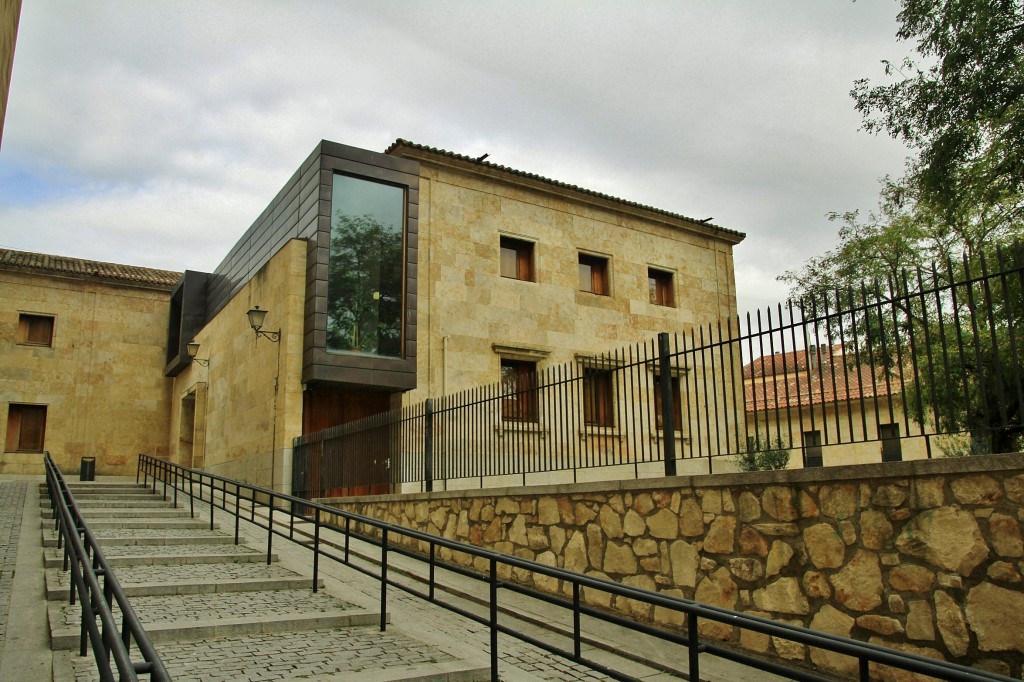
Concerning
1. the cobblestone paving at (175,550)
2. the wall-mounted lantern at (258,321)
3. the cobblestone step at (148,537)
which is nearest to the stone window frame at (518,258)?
the wall-mounted lantern at (258,321)

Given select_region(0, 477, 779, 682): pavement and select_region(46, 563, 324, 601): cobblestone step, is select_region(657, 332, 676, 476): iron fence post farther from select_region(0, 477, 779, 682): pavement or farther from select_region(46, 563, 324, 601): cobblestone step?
select_region(46, 563, 324, 601): cobblestone step

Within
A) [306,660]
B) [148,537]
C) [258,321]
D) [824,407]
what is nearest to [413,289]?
[258,321]

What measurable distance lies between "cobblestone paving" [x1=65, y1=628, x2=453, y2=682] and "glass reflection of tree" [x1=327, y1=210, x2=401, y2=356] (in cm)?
970

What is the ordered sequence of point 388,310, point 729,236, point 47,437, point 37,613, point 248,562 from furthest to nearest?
point 47,437, point 729,236, point 388,310, point 248,562, point 37,613

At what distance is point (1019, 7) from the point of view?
11.9 metres

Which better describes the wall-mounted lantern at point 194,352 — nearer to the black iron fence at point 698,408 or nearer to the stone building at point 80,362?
the stone building at point 80,362

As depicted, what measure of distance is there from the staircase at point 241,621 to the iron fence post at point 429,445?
1826 mm

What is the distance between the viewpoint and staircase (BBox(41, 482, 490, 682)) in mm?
5223

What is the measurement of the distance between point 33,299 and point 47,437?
4.48 metres

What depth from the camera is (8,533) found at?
10680 mm

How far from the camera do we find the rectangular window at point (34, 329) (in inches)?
1024

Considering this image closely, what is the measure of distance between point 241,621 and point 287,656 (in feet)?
2.72

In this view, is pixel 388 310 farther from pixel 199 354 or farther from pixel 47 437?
pixel 47 437

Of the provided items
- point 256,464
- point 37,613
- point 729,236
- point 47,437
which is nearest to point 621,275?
point 729,236
